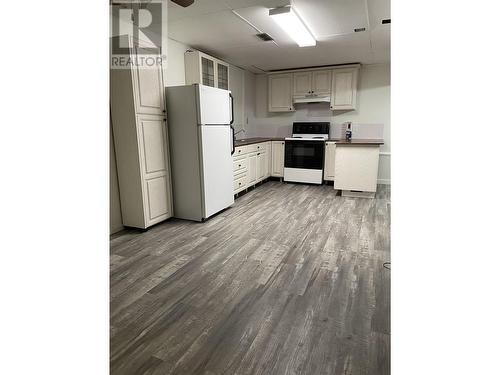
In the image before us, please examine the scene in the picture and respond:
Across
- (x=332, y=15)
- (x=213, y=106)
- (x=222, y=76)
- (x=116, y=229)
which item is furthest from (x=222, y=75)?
(x=116, y=229)

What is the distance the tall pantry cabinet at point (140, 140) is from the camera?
306 cm

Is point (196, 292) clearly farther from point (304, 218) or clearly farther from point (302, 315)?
point (304, 218)

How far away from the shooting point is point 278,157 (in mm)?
6000

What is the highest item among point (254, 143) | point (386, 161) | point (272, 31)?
point (272, 31)

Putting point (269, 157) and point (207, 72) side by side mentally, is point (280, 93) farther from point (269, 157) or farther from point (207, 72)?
point (207, 72)

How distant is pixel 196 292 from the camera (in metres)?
2.09

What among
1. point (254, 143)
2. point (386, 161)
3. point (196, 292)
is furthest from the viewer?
point (386, 161)

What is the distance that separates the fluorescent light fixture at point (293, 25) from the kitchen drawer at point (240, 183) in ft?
6.92

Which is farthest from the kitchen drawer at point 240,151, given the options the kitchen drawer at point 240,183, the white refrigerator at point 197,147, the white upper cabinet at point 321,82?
the white upper cabinet at point 321,82

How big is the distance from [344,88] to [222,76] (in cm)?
236

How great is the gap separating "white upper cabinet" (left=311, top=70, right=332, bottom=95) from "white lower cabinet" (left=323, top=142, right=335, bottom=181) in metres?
1.06
